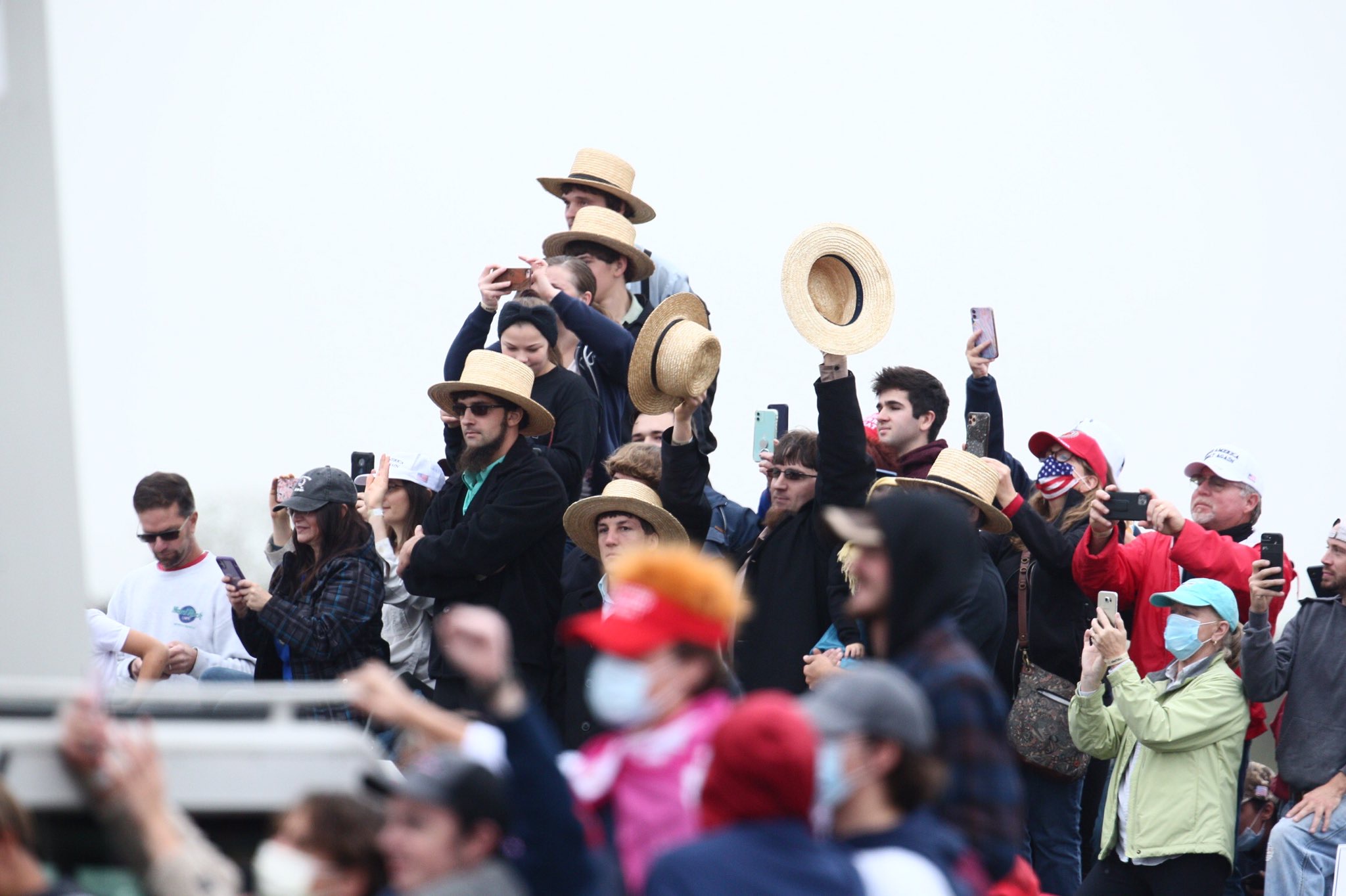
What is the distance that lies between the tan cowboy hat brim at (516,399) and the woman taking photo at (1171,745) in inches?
85.7

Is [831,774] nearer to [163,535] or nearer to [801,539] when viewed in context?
[801,539]

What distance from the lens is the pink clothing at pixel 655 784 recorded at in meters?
2.38

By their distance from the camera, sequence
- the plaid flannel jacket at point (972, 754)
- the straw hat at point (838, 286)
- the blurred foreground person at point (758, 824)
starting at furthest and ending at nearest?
the straw hat at point (838, 286)
the plaid flannel jacket at point (972, 754)
the blurred foreground person at point (758, 824)

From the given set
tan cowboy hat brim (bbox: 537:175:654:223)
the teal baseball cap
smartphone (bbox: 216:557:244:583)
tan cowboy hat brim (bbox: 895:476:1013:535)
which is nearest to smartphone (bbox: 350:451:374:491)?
smartphone (bbox: 216:557:244:583)

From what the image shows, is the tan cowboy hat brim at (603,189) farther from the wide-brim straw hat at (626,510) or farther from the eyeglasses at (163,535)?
the eyeglasses at (163,535)

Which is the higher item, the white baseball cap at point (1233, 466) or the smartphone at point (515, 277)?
the smartphone at point (515, 277)

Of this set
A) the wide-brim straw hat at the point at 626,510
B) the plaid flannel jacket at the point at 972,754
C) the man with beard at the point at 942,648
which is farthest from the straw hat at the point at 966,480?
the plaid flannel jacket at the point at 972,754

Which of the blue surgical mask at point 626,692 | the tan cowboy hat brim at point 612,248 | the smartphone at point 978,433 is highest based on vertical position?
the tan cowboy hat brim at point 612,248

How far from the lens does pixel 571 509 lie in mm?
5598

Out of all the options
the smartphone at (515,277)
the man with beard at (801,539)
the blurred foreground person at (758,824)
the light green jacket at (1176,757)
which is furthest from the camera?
the smartphone at (515,277)

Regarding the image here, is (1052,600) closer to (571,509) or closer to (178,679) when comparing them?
(571,509)

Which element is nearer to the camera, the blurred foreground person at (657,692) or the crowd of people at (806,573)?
the blurred foreground person at (657,692)

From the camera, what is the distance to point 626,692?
236 centimetres

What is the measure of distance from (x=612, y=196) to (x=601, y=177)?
111mm
